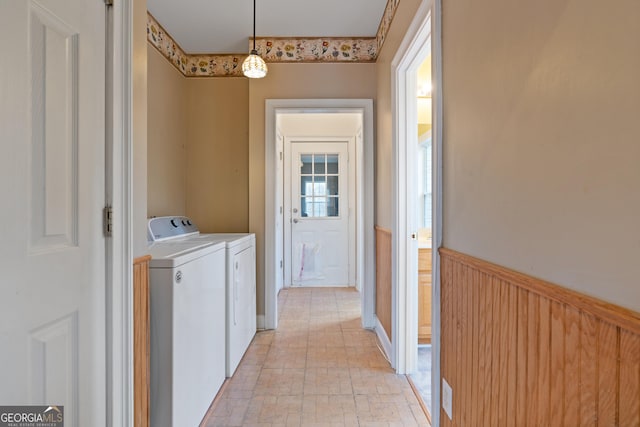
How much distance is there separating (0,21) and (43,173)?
0.34 meters

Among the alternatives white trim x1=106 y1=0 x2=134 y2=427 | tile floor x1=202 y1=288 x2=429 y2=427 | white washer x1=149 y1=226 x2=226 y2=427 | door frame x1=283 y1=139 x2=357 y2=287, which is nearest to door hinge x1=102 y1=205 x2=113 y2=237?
white trim x1=106 y1=0 x2=134 y2=427

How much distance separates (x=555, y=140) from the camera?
73 cm

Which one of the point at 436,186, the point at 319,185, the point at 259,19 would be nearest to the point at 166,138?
the point at 259,19

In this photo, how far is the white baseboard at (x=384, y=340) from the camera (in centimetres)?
234

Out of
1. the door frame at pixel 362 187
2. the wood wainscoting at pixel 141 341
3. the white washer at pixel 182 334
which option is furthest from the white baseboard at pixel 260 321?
the wood wainscoting at pixel 141 341

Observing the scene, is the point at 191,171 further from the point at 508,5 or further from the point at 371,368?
the point at 508,5

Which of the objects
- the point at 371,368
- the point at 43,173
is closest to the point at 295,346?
the point at 371,368

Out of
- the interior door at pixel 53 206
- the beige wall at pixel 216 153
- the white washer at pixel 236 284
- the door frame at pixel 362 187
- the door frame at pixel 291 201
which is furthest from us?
the door frame at pixel 291 201

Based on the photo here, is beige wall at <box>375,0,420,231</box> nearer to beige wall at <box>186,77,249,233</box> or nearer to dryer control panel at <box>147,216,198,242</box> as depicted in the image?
beige wall at <box>186,77,249,233</box>

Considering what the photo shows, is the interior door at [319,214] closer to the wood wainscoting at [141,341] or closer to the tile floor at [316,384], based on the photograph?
the tile floor at [316,384]

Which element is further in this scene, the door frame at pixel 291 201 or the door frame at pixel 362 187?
the door frame at pixel 291 201

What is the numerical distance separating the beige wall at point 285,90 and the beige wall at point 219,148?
0.90ft

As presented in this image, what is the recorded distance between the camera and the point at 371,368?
226 centimetres

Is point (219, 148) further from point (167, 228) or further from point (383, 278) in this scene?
point (383, 278)
